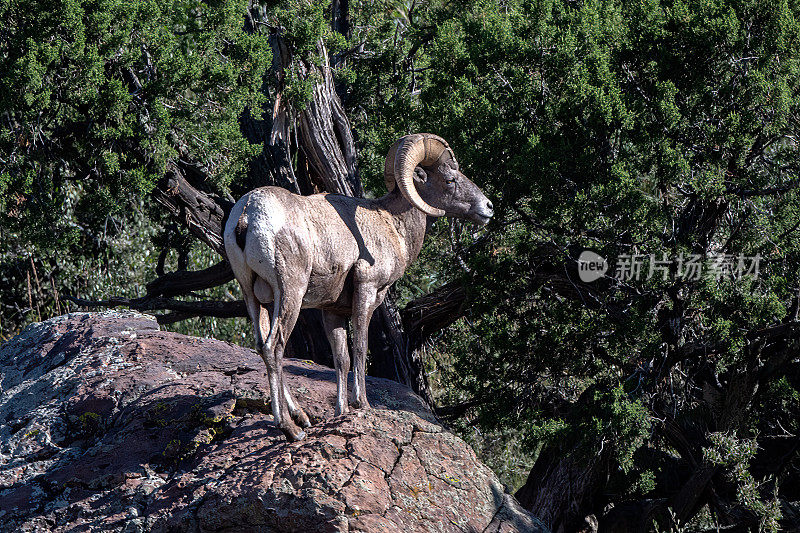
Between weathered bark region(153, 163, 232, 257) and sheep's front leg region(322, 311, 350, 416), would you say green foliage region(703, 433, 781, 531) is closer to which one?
sheep's front leg region(322, 311, 350, 416)

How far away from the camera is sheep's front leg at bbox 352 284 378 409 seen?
7.82 meters

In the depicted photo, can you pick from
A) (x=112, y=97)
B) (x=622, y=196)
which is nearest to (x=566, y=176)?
(x=622, y=196)

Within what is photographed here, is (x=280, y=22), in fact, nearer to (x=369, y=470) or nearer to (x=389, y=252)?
(x=389, y=252)

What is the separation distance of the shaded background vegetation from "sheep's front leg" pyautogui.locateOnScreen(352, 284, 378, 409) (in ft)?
9.61

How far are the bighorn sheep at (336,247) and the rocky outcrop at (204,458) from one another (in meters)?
0.45

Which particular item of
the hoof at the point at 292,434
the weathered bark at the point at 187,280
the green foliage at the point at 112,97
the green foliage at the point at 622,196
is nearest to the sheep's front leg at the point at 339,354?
the hoof at the point at 292,434

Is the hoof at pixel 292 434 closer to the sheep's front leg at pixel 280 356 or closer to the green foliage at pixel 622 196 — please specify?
the sheep's front leg at pixel 280 356

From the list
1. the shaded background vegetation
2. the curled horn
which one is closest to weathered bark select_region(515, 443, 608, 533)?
the shaded background vegetation

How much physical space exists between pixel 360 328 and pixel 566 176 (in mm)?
3781

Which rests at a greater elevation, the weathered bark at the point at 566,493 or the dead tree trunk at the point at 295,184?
the dead tree trunk at the point at 295,184

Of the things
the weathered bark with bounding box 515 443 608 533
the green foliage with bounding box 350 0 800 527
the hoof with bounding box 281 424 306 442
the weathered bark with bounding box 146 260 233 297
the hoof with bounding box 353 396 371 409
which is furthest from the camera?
the weathered bark with bounding box 146 260 233 297

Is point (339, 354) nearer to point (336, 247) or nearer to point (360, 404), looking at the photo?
point (360, 404)

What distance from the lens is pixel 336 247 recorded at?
7.59 meters

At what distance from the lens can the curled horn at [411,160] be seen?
806 centimetres
